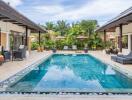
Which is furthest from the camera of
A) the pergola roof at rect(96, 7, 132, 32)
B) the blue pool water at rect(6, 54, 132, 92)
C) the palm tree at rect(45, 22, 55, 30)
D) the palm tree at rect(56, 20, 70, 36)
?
the palm tree at rect(45, 22, 55, 30)

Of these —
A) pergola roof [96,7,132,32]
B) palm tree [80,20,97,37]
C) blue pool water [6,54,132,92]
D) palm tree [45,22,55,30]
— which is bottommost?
blue pool water [6,54,132,92]

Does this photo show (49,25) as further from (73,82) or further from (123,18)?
(73,82)

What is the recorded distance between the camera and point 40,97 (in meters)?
7.04

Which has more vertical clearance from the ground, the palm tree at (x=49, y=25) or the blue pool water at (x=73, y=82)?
the palm tree at (x=49, y=25)

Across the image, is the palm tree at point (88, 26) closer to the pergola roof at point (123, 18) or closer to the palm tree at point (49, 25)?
the palm tree at point (49, 25)

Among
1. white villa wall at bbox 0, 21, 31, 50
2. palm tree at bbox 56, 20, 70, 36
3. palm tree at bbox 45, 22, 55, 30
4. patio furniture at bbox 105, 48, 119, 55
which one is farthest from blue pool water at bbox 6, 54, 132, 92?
palm tree at bbox 45, 22, 55, 30

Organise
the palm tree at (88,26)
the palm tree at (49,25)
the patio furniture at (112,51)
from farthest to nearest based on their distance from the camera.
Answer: the palm tree at (49,25) → the palm tree at (88,26) → the patio furniture at (112,51)

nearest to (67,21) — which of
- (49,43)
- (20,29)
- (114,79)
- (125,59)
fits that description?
(49,43)

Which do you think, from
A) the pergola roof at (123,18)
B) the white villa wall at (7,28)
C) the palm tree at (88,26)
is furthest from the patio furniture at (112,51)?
the palm tree at (88,26)

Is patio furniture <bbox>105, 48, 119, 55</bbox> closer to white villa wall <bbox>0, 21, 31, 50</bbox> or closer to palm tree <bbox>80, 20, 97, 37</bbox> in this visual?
white villa wall <bbox>0, 21, 31, 50</bbox>

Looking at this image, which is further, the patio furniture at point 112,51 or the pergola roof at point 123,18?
the patio furniture at point 112,51

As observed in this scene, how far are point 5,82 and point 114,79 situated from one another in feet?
14.7

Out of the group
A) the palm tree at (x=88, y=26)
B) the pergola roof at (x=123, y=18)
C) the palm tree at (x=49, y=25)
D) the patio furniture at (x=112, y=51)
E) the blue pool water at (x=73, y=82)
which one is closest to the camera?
the blue pool water at (x=73, y=82)

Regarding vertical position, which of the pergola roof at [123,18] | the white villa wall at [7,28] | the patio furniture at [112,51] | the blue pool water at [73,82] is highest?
the pergola roof at [123,18]
